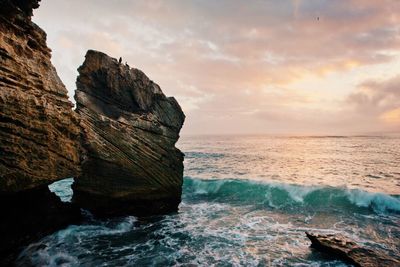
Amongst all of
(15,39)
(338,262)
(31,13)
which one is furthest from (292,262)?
(31,13)

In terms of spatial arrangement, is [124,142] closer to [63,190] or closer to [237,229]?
[237,229]

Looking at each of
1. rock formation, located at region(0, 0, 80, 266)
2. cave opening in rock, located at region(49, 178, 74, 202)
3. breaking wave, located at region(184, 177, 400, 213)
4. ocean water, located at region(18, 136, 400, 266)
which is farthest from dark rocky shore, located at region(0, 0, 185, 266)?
breaking wave, located at region(184, 177, 400, 213)

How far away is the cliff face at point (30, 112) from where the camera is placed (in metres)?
10.0

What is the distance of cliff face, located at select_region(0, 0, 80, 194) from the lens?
1001cm

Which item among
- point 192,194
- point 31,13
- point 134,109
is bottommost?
point 192,194

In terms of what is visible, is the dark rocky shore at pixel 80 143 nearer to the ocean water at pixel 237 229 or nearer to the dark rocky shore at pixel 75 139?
the dark rocky shore at pixel 75 139

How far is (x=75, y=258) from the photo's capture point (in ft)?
38.7

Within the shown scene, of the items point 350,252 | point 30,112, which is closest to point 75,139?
point 30,112

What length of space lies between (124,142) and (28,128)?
563 centimetres

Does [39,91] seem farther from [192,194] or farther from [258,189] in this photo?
[258,189]

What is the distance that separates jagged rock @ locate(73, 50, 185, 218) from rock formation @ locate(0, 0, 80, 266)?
1.95 meters

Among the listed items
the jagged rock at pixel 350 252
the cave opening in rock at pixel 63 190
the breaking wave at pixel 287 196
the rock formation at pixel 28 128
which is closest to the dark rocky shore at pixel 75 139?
the rock formation at pixel 28 128

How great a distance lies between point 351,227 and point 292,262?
21.8ft

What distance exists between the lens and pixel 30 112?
10703mm
